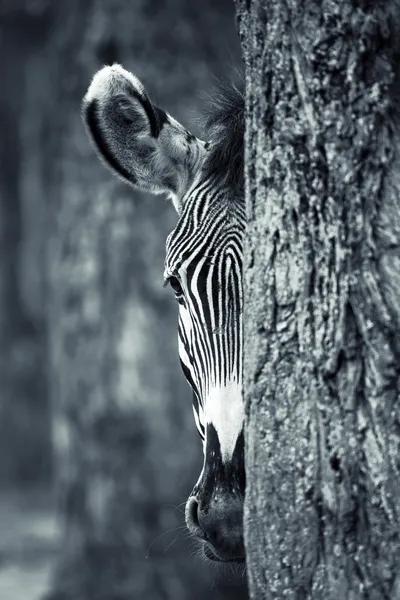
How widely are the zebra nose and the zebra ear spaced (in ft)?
4.69

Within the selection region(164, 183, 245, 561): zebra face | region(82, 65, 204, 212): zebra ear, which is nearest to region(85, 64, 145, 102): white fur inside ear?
region(82, 65, 204, 212): zebra ear

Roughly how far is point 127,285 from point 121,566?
2600mm

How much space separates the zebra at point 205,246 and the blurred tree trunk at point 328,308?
0.42 m

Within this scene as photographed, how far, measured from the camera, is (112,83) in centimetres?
399

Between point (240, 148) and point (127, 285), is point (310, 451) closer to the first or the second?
point (240, 148)

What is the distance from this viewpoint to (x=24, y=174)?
16.0 m

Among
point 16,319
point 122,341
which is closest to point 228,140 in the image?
point 122,341

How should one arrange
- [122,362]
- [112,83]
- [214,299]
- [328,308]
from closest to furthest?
[328,308] → [214,299] → [112,83] → [122,362]

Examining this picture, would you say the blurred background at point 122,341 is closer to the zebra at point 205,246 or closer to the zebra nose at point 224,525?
the zebra at point 205,246

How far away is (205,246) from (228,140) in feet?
1.60

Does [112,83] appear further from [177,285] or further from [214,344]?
[214,344]

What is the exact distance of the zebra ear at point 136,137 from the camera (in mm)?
4008

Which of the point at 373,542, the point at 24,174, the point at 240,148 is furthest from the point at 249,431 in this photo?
the point at 24,174

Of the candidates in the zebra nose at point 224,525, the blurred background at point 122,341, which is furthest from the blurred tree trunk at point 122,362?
the zebra nose at point 224,525
